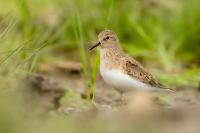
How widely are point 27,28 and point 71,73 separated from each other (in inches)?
40.5

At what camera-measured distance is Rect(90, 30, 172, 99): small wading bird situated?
25.9ft

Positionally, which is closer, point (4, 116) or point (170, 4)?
point (4, 116)

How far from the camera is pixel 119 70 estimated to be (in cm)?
803

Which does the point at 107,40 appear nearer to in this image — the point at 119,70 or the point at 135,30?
the point at 119,70

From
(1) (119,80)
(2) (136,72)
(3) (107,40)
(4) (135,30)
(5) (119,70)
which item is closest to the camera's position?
(1) (119,80)

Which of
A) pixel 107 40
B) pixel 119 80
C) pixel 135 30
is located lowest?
pixel 119 80

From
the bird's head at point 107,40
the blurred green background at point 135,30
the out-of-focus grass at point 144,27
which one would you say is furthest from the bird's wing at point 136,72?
the out-of-focus grass at point 144,27

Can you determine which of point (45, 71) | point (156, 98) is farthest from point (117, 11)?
point (156, 98)

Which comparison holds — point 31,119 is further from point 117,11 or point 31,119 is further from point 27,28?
point 117,11

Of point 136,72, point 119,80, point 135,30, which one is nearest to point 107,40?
point 136,72

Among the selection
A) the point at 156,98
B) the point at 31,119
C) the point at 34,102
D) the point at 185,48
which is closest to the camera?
the point at 31,119

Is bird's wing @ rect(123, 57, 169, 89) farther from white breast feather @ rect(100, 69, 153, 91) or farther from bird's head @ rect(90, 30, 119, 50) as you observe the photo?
bird's head @ rect(90, 30, 119, 50)

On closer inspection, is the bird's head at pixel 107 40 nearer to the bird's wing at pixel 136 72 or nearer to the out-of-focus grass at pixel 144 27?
the bird's wing at pixel 136 72

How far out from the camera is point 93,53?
11414 mm
